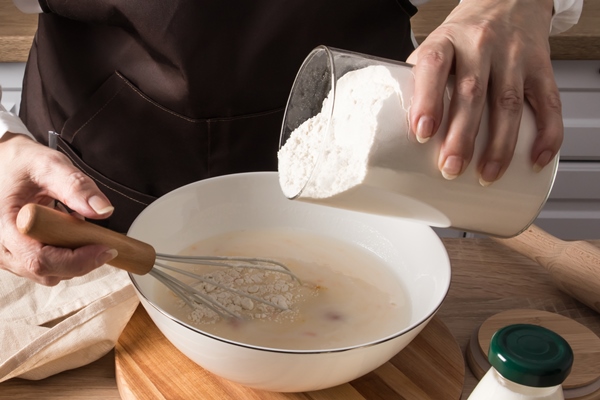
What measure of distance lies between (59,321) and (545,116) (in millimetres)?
590

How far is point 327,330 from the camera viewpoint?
817 millimetres

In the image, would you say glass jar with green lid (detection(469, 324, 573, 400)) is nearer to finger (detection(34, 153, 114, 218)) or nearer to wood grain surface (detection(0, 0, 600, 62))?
finger (detection(34, 153, 114, 218))

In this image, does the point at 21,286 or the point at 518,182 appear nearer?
the point at 518,182

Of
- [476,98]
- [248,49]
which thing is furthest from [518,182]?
[248,49]

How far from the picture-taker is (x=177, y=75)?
1048 mm

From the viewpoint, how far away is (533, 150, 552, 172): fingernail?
651 millimetres

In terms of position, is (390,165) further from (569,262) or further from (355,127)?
(569,262)

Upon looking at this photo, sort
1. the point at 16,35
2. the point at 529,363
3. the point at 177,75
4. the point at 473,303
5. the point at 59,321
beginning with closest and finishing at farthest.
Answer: the point at 529,363, the point at 59,321, the point at 473,303, the point at 177,75, the point at 16,35

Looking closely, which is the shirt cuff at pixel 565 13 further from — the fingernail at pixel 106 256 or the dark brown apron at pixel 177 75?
the fingernail at pixel 106 256

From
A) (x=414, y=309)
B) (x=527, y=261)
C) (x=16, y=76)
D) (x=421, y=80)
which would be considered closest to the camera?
(x=421, y=80)

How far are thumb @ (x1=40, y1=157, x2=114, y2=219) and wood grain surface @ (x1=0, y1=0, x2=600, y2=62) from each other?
860 mm

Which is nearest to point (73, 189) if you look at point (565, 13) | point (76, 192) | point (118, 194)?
point (76, 192)

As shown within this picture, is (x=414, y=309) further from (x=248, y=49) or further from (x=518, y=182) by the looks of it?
(x=248, y=49)

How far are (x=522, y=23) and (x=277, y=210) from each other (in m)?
0.45
